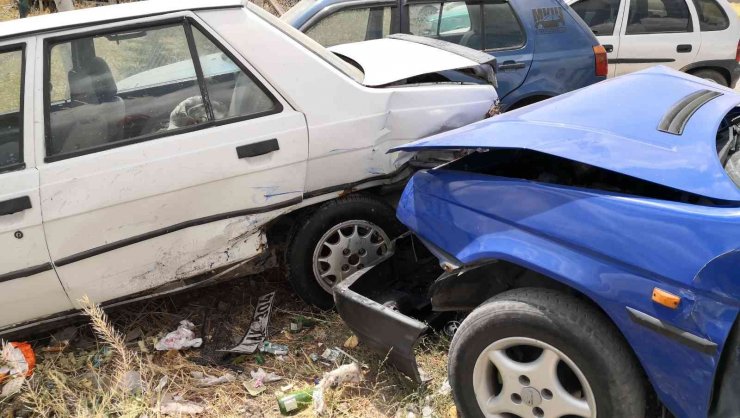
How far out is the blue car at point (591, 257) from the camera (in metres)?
1.90

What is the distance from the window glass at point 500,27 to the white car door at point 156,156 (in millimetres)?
2676

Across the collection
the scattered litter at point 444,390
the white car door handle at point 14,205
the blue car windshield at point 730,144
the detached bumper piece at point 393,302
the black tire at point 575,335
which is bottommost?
the scattered litter at point 444,390

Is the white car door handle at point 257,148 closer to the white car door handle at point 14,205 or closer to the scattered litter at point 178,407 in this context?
the white car door handle at point 14,205

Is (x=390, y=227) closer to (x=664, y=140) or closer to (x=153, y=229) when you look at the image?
(x=153, y=229)

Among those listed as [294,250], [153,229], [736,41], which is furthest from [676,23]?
[153,229]

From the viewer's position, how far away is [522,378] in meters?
2.28

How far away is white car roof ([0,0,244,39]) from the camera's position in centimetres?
294

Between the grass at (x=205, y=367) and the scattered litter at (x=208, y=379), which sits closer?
the grass at (x=205, y=367)

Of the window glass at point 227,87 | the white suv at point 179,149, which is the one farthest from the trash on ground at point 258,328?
the window glass at point 227,87

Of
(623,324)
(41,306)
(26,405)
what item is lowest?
(26,405)

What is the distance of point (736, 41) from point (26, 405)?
772 centimetres

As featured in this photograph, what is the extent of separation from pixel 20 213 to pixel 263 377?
A: 1.40m

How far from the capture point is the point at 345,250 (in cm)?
346

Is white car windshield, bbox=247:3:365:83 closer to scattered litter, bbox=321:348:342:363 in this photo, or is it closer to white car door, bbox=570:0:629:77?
scattered litter, bbox=321:348:342:363
